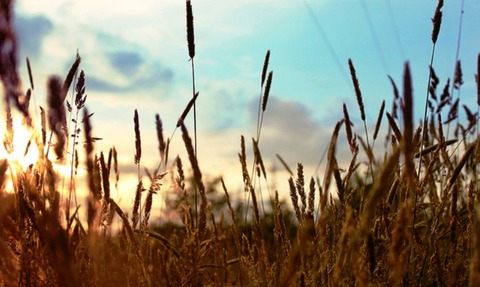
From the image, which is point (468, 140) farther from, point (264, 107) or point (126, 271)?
point (126, 271)

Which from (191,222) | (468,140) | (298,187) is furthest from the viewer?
(468,140)

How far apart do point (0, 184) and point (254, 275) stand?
2.37 ft

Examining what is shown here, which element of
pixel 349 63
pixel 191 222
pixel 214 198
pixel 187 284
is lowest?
pixel 187 284

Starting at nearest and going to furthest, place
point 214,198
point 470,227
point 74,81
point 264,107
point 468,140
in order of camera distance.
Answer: point 74,81 → point 470,227 → point 264,107 → point 468,140 → point 214,198

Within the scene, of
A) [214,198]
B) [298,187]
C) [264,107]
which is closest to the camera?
[298,187]

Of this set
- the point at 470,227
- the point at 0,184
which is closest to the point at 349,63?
the point at 470,227

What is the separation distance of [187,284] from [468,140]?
2.43 m

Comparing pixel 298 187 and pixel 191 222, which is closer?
pixel 191 222

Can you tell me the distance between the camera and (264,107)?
222 centimetres

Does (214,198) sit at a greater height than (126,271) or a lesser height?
greater

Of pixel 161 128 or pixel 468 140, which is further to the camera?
pixel 468 140

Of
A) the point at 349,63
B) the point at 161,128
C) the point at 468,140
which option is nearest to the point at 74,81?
the point at 161,128

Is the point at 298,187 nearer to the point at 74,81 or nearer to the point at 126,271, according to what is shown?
the point at 126,271

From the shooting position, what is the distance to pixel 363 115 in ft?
6.72
